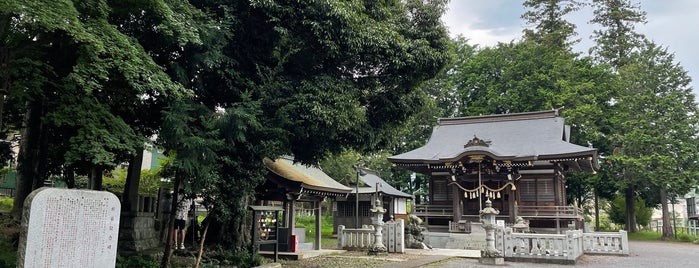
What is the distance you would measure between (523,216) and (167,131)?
18.6 m

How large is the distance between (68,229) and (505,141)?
23.4 meters

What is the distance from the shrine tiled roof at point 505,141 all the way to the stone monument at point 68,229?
17891mm

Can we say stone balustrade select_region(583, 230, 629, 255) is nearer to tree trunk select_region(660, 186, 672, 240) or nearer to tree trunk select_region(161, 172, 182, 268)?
tree trunk select_region(161, 172, 182, 268)

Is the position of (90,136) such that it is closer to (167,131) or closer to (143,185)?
(167,131)

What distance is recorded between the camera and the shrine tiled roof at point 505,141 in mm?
22116

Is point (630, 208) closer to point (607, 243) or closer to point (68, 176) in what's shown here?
point (607, 243)

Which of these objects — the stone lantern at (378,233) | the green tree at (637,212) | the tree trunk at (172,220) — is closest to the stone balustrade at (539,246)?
the stone lantern at (378,233)

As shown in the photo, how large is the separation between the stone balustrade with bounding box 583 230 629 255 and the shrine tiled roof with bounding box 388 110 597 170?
4778mm

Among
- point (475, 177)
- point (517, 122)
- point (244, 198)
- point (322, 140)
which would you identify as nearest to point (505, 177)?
point (475, 177)

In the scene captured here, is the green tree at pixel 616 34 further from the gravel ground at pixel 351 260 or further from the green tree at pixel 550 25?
the gravel ground at pixel 351 260

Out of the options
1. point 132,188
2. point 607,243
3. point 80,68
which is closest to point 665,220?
point 607,243

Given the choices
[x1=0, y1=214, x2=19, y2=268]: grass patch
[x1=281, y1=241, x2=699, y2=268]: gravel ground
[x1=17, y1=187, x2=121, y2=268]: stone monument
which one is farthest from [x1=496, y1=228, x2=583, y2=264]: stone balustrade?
[x1=0, y1=214, x2=19, y2=268]: grass patch

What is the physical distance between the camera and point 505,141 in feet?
85.8

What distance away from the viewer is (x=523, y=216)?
2300 cm
